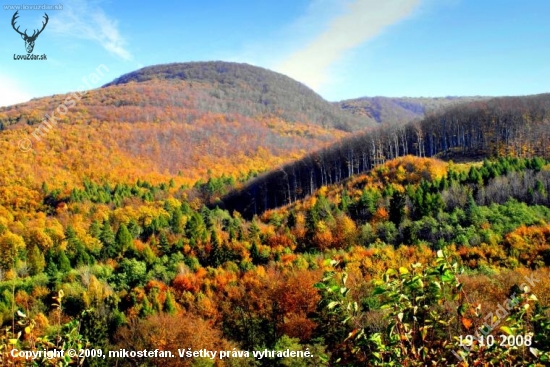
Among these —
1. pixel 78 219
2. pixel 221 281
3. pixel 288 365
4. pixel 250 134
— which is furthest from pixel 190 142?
pixel 288 365

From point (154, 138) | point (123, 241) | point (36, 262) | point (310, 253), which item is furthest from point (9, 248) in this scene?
point (154, 138)

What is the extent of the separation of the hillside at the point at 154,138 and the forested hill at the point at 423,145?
84.2ft

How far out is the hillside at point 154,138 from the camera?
105375mm

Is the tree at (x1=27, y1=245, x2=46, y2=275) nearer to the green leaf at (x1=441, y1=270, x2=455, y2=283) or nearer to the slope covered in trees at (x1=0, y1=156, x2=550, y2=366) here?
the slope covered in trees at (x1=0, y1=156, x2=550, y2=366)

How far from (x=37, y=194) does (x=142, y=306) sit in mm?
61992

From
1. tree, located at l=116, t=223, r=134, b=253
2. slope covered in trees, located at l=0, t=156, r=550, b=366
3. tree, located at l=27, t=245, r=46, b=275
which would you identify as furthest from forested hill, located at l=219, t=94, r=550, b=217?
tree, located at l=27, t=245, r=46, b=275

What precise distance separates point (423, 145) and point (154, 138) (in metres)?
90.7

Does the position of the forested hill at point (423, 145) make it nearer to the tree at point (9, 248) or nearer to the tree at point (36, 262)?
the tree at point (9, 248)

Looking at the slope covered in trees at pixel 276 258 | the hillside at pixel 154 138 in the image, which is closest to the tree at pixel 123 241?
the slope covered in trees at pixel 276 258

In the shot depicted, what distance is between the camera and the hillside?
105 metres

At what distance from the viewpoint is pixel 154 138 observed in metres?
138

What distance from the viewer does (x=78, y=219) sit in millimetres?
68875
